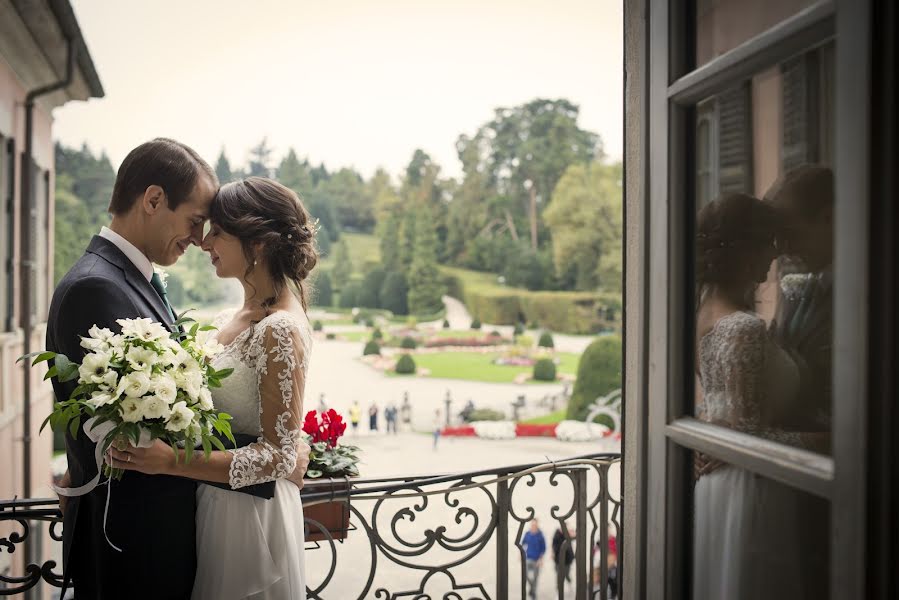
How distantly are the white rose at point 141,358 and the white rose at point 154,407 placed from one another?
0.20 feet

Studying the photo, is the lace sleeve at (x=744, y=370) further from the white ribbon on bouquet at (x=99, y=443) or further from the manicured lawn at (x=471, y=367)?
the manicured lawn at (x=471, y=367)

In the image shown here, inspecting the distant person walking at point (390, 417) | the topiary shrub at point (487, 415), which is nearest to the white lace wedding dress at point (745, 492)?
the distant person walking at point (390, 417)

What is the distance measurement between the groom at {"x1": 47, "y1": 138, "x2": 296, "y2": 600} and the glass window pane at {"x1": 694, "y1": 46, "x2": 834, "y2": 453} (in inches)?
45.6

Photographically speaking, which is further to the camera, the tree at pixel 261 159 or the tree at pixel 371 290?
the tree at pixel 261 159

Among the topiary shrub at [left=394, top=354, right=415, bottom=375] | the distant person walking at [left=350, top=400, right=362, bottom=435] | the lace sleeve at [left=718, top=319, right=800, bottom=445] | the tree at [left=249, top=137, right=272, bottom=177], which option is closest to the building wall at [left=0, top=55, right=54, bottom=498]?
the lace sleeve at [left=718, top=319, right=800, bottom=445]

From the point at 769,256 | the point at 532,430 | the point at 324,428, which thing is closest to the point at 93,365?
the point at 324,428

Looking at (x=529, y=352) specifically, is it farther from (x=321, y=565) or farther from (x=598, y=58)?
(x=598, y=58)

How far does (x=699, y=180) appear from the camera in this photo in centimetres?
121

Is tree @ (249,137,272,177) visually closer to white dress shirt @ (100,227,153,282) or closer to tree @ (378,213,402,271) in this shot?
tree @ (378,213,402,271)

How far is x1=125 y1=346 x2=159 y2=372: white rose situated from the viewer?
1421 millimetres

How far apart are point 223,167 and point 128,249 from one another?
23164 mm

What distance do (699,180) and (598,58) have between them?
30.4m

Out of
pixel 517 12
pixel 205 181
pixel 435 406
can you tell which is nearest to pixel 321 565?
pixel 435 406

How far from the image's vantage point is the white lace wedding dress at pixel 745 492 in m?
1.00
